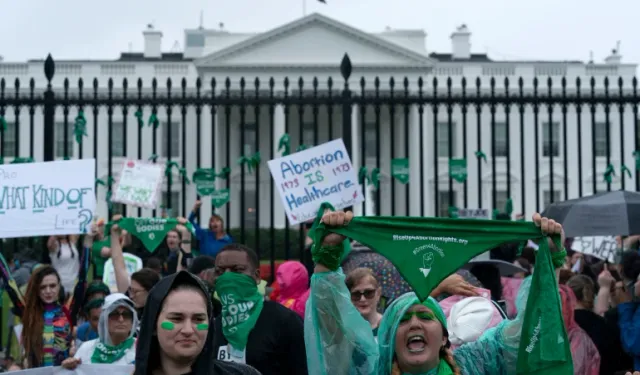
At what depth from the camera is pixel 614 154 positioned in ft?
109

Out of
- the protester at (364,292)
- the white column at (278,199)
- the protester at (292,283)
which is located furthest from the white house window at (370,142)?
the protester at (364,292)

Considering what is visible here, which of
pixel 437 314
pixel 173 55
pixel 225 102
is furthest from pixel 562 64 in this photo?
pixel 437 314

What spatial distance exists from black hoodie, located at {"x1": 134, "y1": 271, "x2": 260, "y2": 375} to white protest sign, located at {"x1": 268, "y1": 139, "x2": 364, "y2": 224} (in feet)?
17.7

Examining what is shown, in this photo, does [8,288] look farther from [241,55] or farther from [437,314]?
[241,55]

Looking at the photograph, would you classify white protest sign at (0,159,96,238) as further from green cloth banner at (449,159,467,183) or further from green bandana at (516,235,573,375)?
green bandana at (516,235,573,375)

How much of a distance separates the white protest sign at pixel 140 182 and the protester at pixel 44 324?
326cm

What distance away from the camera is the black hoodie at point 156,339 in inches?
139

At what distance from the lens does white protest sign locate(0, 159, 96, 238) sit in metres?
8.06

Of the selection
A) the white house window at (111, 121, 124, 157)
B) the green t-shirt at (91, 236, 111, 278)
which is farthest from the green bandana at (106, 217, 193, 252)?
the white house window at (111, 121, 124, 157)

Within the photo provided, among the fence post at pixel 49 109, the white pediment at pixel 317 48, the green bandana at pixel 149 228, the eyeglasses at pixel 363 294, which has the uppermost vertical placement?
the white pediment at pixel 317 48

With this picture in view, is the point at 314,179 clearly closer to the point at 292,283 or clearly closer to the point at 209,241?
the point at 209,241

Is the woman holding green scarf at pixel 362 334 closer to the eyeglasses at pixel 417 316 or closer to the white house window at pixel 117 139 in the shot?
the eyeglasses at pixel 417 316

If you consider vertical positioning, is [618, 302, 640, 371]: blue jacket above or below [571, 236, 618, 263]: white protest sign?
below

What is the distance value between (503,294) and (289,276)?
90.6 inches
